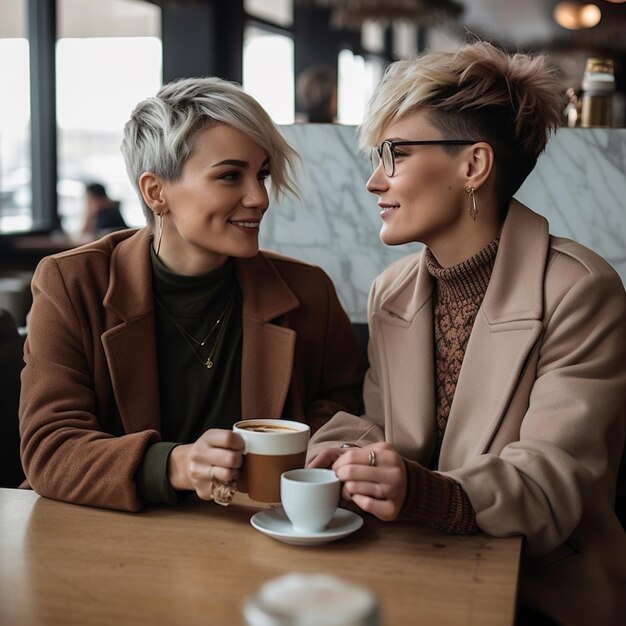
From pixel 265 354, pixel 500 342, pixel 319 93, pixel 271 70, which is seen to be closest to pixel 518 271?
pixel 500 342

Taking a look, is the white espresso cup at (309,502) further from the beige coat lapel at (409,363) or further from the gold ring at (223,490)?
the beige coat lapel at (409,363)

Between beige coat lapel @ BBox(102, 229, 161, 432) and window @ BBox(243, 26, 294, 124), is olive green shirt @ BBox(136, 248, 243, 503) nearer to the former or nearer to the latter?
beige coat lapel @ BBox(102, 229, 161, 432)

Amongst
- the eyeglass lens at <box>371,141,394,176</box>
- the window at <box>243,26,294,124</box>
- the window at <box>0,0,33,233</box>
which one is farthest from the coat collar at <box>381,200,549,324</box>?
the window at <box>243,26,294,124</box>

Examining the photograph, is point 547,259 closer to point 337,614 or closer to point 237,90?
point 237,90

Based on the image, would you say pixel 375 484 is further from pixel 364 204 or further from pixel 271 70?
pixel 271 70

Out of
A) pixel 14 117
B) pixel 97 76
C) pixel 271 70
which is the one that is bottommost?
pixel 14 117

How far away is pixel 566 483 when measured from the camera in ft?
4.81

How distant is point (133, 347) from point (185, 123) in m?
0.45

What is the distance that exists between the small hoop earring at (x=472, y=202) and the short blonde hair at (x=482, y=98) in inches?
2.6

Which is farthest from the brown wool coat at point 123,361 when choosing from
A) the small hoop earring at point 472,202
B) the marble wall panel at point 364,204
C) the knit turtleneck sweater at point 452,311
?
the marble wall panel at point 364,204

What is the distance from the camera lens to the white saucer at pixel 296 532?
1312mm

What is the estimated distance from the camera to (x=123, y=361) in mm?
1824

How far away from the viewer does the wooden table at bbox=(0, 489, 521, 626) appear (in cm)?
111

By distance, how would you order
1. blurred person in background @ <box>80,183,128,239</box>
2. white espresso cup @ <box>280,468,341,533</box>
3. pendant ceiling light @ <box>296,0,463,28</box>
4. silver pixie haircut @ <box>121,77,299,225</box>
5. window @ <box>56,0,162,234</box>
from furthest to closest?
window @ <box>56,0,162,234</box>
pendant ceiling light @ <box>296,0,463,28</box>
blurred person in background @ <box>80,183,128,239</box>
silver pixie haircut @ <box>121,77,299,225</box>
white espresso cup @ <box>280,468,341,533</box>
